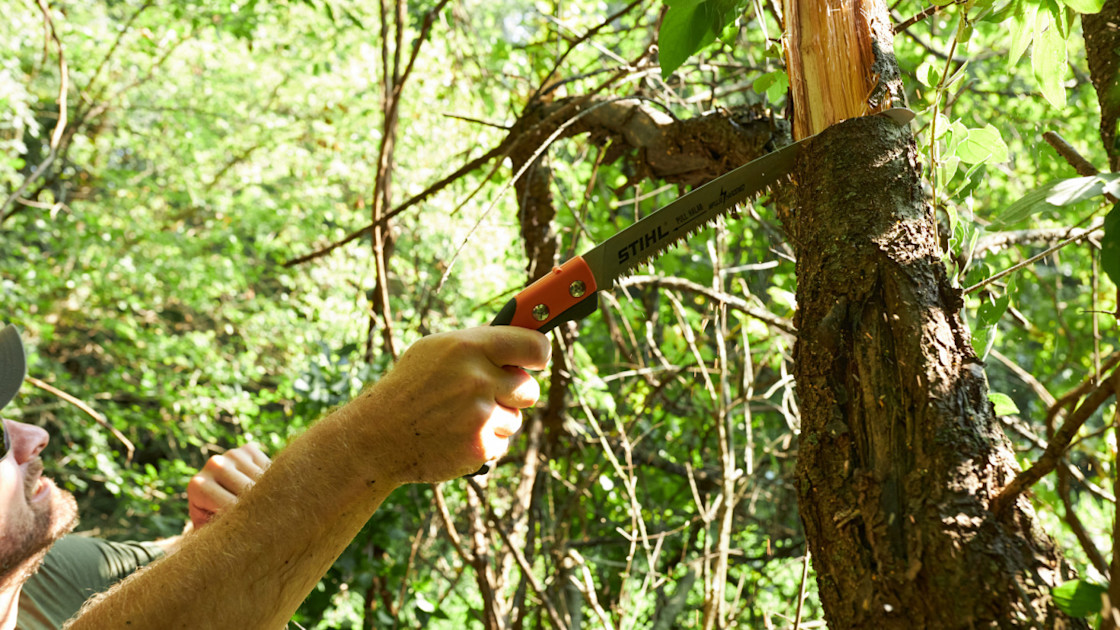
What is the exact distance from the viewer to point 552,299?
4.23ft

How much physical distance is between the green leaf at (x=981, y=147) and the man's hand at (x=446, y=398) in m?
0.74

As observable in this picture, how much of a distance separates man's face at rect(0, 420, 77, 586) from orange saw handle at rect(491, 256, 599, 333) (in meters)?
1.63

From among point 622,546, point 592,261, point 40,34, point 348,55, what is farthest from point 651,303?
point 40,34

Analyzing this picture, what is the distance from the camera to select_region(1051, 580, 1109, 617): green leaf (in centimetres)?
66

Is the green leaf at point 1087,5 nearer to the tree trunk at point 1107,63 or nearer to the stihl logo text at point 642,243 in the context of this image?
the tree trunk at point 1107,63

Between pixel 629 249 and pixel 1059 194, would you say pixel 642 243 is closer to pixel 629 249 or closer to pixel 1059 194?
pixel 629 249

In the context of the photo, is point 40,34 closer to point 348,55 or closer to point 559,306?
point 348,55

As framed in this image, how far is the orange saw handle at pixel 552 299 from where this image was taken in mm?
1272

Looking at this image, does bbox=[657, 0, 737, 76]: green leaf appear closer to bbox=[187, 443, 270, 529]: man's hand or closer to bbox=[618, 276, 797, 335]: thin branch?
bbox=[618, 276, 797, 335]: thin branch

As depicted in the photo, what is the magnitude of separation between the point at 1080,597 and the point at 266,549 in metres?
1.06

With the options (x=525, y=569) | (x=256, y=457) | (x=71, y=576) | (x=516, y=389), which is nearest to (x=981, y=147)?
(x=516, y=389)

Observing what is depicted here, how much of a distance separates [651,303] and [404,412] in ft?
8.29

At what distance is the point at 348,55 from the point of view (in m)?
8.81

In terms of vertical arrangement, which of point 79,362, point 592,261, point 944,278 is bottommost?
point 944,278
